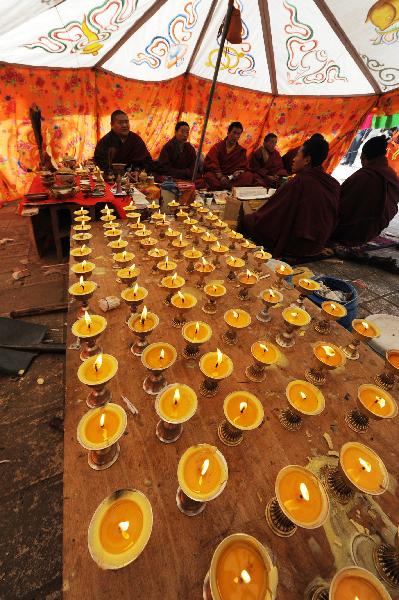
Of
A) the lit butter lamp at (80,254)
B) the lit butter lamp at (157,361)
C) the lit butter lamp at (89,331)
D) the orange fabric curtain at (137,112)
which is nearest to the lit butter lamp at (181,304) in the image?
the lit butter lamp at (157,361)

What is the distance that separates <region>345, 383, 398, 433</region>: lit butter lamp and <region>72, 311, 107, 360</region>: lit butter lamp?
1.35 m

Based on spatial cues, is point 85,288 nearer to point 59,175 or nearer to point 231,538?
point 231,538

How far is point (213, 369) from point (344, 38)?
8710 millimetres

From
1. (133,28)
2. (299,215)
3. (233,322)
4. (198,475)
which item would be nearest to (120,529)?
(198,475)

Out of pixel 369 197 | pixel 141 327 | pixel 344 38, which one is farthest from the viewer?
pixel 344 38

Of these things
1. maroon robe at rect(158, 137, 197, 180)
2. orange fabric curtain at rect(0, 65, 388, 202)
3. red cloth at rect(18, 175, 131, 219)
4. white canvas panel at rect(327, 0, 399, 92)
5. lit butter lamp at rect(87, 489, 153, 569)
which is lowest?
lit butter lamp at rect(87, 489, 153, 569)

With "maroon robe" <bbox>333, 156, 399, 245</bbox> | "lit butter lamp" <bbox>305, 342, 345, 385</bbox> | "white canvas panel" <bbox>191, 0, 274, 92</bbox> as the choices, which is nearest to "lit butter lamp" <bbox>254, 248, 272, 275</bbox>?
"lit butter lamp" <bbox>305, 342, 345, 385</bbox>

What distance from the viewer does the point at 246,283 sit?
2014 mm

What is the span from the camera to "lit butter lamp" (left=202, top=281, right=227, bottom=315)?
1.82 m

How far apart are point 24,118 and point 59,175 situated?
13.2ft

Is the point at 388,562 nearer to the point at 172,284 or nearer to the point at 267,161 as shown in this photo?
the point at 172,284

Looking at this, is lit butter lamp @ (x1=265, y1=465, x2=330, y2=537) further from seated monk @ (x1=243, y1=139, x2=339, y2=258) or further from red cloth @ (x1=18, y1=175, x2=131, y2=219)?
seated monk @ (x1=243, y1=139, x2=339, y2=258)

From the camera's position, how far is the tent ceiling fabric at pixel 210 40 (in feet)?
15.3

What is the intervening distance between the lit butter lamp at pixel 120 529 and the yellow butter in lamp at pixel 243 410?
0.43m
